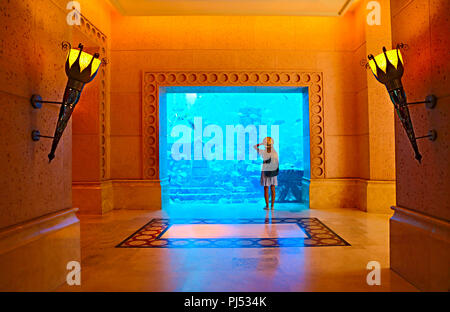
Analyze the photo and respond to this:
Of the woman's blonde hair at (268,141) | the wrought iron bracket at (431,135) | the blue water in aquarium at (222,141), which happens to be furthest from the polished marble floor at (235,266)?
the blue water in aquarium at (222,141)

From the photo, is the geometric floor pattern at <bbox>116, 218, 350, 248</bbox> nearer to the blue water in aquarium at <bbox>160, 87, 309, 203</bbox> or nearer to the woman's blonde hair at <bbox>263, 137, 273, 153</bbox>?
the woman's blonde hair at <bbox>263, 137, 273, 153</bbox>

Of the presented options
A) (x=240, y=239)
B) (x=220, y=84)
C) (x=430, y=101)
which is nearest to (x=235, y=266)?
(x=240, y=239)

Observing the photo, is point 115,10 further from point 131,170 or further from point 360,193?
point 360,193

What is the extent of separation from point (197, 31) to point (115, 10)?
6.38ft

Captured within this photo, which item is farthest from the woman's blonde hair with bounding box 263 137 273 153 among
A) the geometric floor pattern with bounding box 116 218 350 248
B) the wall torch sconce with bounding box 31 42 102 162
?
the wall torch sconce with bounding box 31 42 102 162

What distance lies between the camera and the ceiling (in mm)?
6164

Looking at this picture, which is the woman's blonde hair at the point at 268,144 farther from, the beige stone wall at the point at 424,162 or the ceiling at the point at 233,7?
the beige stone wall at the point at 424,162

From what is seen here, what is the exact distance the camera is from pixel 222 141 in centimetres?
2728

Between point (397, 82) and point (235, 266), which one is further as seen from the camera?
point (235, 266)

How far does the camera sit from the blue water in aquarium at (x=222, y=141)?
18.6 meters

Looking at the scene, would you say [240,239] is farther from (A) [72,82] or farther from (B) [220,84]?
(B) [220,84]

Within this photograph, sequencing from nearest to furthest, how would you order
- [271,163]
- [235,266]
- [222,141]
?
[235,266]
[271,163]
[222,141]

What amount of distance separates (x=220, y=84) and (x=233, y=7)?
5.50 ft
